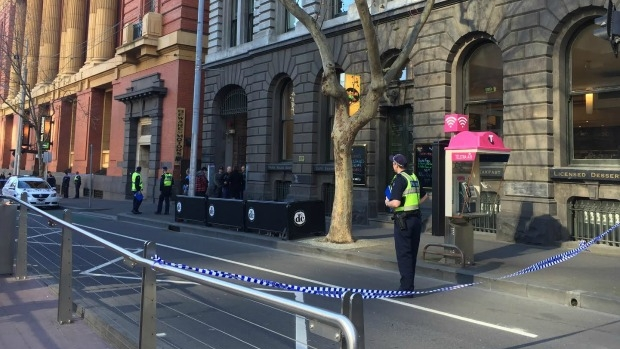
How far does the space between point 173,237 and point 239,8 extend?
13312mm

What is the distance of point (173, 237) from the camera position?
1474 centimetres

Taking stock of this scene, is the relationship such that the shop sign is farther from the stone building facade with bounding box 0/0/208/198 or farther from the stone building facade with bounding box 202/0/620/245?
the stone building facade with bounding box 0/0/208/198

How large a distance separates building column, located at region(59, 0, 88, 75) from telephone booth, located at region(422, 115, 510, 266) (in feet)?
132

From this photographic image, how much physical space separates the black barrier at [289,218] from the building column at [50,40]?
39547mm

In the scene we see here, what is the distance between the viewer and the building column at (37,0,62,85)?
4575 cm

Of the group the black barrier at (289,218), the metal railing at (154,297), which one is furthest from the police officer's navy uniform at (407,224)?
the black barrier at (289,218)

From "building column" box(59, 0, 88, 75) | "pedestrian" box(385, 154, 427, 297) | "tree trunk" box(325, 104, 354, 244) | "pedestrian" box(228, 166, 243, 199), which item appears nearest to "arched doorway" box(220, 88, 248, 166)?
"pedestrian" box(228, 166, 243, 199)

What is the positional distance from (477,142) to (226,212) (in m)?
8.75

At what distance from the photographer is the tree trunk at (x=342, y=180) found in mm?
12079

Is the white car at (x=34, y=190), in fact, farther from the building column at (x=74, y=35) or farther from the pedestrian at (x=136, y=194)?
the building column at (x=74, y=35)

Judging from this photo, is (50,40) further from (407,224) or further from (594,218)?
(407,224)

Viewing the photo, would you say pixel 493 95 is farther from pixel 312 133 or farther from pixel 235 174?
pixel 235 174

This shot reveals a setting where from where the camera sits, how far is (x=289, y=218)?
1312cm

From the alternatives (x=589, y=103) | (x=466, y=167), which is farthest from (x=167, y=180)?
(x=589, y=103)
